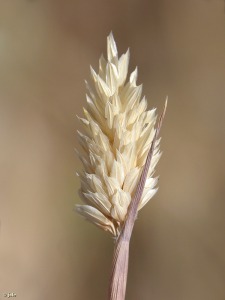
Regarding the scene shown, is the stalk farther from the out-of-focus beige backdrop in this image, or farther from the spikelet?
the out-of-focus beige backdrop

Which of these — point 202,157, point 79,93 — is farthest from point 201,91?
point 79,93

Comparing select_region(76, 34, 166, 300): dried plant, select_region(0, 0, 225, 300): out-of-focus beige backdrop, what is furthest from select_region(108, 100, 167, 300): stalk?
select_region(0, 0, 225, 300): out-of-focus beige backdrop

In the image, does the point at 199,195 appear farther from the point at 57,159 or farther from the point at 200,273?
the point at 57,159

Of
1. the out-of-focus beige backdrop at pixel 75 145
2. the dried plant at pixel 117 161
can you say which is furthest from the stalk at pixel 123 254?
the out-of-focus beige backdrop at pixel 75 145

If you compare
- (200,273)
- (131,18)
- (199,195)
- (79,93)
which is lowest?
(200,273)

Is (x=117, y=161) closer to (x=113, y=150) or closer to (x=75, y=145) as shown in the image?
(x=113, y=150)

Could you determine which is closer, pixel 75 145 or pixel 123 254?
pixel 123 254

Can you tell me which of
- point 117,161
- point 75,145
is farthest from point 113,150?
point 75,145
